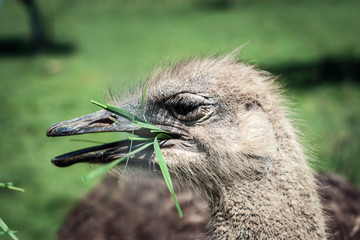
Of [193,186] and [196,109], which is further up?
[196,109]

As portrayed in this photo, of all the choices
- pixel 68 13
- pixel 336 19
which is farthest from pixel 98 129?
pixel 68 13

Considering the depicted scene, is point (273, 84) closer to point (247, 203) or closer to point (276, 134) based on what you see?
point (276, 134)

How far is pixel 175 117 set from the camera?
5.69 ft

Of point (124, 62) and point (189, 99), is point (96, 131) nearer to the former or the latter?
point (189, 99)

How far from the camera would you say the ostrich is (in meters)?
1.63

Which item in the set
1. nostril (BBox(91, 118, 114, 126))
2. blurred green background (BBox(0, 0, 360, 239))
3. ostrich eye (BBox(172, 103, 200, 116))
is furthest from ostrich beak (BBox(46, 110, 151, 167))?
blurred green background (BBox(0, 0, 360, 239))

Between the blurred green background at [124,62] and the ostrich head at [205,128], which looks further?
the blurred green background at [124,62]

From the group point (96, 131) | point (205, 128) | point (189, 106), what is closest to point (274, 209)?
point (205, 128)

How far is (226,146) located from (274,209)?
30 cm

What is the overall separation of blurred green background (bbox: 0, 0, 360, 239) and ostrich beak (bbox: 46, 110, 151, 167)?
42cm

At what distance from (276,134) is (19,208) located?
306cm

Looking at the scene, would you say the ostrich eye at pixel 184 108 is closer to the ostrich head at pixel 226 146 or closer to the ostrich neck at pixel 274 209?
the ostrich head at pixel 226 146

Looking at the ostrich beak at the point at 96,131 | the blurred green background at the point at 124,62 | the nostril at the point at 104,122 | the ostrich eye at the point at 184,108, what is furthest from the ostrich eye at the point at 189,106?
the blurred green background at the point at 124,62

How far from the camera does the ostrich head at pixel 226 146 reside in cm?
164
